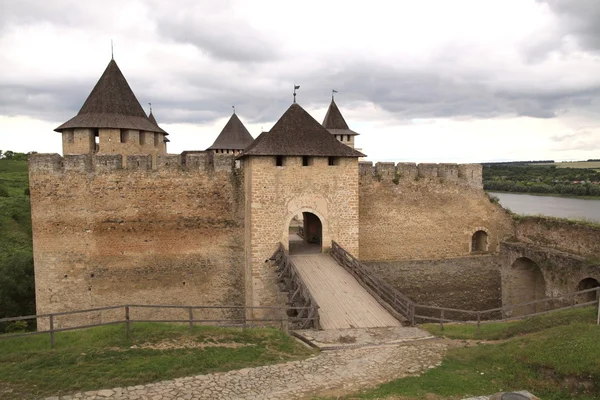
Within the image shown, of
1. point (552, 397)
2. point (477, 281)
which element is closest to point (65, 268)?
point (552, 397)

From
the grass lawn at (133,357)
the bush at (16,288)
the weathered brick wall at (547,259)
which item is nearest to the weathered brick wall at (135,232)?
the grass lawn at (133,357)

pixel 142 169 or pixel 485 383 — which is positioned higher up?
pixel 142 169

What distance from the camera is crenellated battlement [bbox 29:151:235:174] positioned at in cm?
1360

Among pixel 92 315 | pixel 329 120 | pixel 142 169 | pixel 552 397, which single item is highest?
pixel 329 120

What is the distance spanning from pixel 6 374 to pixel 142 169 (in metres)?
8.13

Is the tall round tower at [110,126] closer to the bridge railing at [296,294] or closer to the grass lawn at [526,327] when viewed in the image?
the bridge railing at [296,294]

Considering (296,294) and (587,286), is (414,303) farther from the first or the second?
(587,286)

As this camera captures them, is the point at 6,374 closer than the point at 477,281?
Yes

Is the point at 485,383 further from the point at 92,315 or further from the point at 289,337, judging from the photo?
the point at 92,315

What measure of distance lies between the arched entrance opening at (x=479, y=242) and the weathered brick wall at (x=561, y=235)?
119 cm

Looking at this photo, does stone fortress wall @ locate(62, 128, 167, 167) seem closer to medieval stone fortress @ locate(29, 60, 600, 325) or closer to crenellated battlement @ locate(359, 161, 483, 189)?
medieval stone fortress @ locate(29, 60, 600, 325)

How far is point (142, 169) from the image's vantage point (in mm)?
14055

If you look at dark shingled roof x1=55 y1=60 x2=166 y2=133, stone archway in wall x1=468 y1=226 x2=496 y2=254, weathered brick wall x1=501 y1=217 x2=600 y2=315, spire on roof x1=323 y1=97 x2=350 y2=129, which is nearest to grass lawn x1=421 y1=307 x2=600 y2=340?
weathered brick wall x1=501 y1=217 x2=600 y2=315

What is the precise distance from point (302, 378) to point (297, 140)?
7.93m
